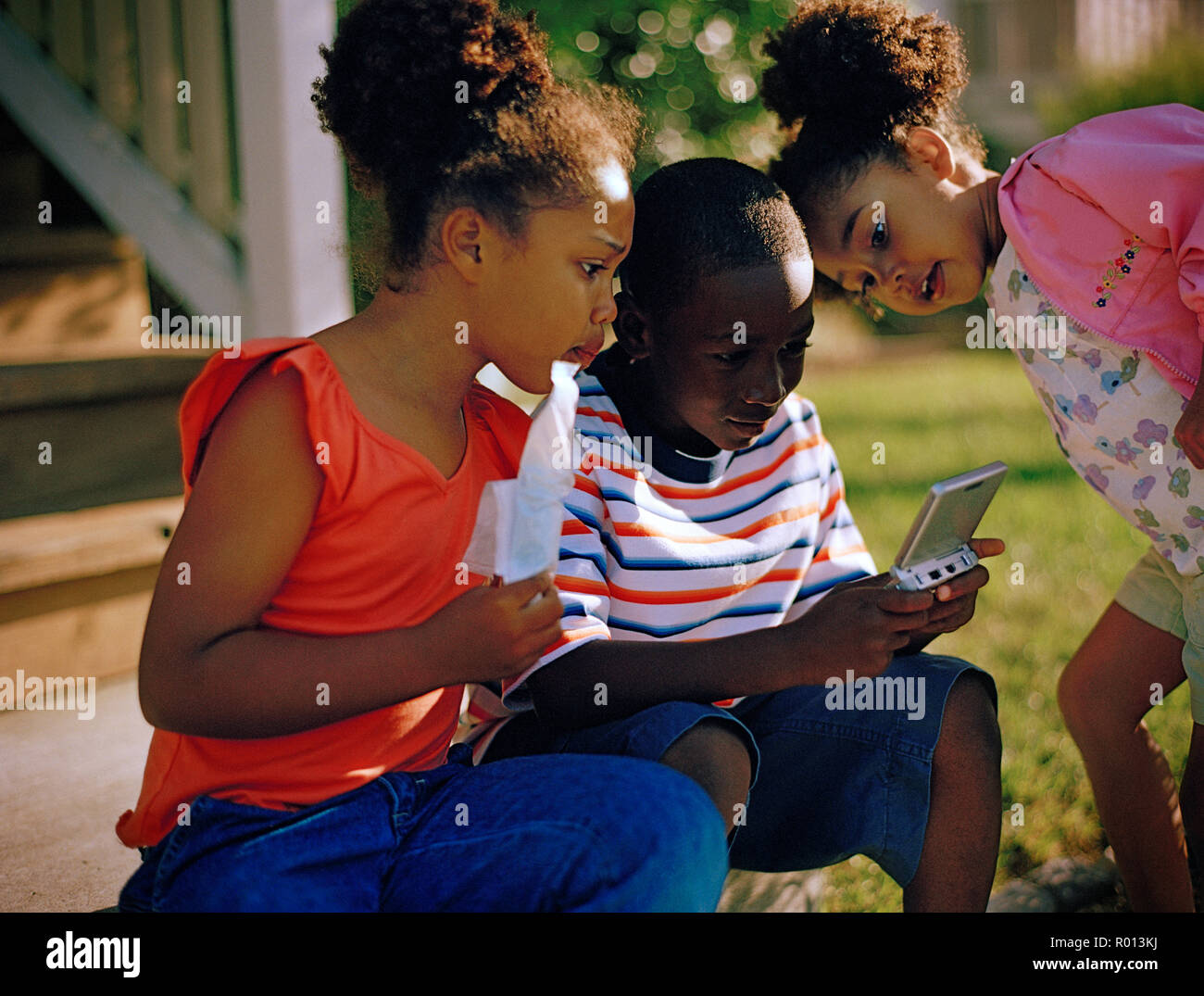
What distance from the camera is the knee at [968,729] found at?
1.94 m

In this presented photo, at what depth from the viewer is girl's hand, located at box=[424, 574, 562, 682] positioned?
1.58 metres

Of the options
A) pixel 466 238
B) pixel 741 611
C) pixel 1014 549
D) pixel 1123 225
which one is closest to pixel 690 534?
pixel 741 611

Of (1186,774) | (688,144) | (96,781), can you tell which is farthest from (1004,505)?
(96,781)

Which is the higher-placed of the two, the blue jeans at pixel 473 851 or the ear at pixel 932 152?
the ear at pixel 932 152

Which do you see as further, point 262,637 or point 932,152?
point 932,152

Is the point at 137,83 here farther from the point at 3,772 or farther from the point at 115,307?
the point at 3,772

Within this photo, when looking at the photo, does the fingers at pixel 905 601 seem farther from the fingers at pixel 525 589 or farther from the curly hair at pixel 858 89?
the curly hair at pixel 858 89

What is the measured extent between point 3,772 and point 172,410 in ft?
5.34

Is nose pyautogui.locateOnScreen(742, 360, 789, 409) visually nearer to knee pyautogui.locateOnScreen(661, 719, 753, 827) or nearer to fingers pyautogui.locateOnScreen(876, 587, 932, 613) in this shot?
fingers pyautogui.locateOnScreen(876, 587, 932, 613)

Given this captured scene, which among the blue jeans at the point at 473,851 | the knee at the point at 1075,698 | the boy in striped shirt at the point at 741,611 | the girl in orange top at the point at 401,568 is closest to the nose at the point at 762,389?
the boy in striped shirt at the point at 741,611

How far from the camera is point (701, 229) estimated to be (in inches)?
81.0

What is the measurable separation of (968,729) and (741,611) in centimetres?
43

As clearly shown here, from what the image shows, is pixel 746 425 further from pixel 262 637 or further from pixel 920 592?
pixel 262 637

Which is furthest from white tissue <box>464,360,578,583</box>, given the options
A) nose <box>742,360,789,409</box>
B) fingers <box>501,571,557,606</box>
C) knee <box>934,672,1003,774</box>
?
knee <box>934,672,1003,774</box>
